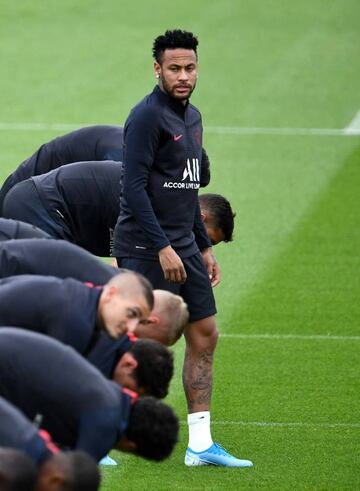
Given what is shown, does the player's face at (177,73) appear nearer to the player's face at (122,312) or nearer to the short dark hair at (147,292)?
the short dark hair at (147,292)

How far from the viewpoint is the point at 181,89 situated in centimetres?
851

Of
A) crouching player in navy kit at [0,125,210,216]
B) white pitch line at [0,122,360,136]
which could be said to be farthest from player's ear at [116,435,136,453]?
white pitch line at [0,122,360,136]

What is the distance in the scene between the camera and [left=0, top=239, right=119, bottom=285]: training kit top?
7250 mm

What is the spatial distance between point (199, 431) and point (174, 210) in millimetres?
1321

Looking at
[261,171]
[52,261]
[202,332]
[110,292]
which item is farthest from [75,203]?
[261,171]

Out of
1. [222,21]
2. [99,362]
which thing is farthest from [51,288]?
[222,21]

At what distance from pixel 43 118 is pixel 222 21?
17.5 feet

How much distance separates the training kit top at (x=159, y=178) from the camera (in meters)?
8.40

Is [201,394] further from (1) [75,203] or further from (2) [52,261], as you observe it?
(2) [52,261]

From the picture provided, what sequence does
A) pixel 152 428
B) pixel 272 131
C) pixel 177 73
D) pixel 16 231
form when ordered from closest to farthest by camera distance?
pixel 152 428 → pixel 16 231 → pixel 177 73 → pixel 272 131

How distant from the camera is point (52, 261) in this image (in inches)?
288

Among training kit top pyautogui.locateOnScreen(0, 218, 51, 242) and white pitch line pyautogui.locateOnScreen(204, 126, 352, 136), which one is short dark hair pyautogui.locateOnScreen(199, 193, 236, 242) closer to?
training kit top pyautogui.locateOnScreen(0, 218, 51, 242)

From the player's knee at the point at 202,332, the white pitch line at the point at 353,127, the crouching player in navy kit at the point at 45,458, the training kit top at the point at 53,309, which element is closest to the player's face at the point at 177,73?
the player's knee at the point at 202,332

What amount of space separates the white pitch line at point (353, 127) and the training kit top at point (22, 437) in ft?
44.1
